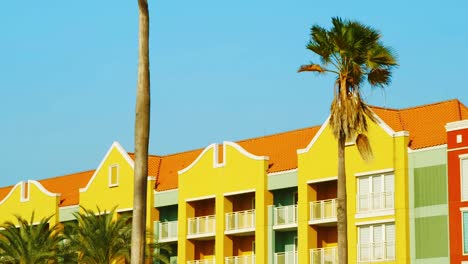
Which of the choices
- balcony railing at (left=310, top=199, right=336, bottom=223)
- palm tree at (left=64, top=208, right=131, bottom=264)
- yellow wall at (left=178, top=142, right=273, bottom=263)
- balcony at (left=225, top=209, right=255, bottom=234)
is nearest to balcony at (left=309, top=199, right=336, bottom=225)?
balcony railing at (left=310, top=199, right=336, bottom=223)

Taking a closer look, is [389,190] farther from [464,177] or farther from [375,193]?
[464,177]

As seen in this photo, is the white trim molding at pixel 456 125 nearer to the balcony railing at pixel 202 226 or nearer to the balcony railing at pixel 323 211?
the balcony railing at pixel 323 211

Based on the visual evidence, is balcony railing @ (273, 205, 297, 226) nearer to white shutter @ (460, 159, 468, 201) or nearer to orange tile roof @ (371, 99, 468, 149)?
orange tile roof @ (371, 99, 468, 149)

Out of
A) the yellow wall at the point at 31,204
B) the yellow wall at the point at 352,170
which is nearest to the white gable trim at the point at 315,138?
the yellow wall at the point at 352,170

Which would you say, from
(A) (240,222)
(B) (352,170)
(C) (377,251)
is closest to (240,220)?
(A) (240,222)

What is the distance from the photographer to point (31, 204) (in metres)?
81.2

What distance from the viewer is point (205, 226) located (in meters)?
69.1

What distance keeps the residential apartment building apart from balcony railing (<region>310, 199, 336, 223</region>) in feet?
0.20

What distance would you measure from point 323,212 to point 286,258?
4189 mm

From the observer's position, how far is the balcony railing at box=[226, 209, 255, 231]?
6631 cm

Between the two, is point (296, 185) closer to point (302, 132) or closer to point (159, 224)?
point (302, 132)

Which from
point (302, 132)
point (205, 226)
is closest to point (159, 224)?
point (205, 226)

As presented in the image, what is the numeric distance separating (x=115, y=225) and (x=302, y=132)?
1274 centimetres

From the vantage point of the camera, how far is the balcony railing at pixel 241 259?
6600 centimetres
